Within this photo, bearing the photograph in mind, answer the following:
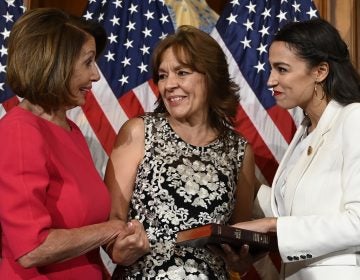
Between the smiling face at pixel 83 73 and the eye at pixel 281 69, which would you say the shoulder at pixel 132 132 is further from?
the eye at pixel 281 69

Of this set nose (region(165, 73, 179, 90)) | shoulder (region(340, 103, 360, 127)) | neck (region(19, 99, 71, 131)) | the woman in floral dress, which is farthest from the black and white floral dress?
shoulder (region(340, 103, 360, 127))

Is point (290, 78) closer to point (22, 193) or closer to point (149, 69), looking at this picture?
point (149, 69)

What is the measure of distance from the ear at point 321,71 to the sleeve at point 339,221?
198mm

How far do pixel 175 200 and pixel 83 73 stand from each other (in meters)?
0.50

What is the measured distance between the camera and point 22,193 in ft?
5.02

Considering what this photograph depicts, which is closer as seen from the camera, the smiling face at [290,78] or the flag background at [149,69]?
the smiling face at [290,78]

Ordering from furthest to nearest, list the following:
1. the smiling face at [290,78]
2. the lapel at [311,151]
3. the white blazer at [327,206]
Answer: the smiling face at [290,78] → the lapel at [311,151] → the white blazer at [327,206]

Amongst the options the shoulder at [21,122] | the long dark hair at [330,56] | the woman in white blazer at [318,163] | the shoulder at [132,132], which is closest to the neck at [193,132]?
the shoulder at [132,132]

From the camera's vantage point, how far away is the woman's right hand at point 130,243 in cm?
178

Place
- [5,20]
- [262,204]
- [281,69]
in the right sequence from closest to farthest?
[281,69]
[262,204]
[5,20]

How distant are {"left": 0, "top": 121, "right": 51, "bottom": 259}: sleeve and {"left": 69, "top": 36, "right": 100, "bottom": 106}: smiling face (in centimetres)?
22

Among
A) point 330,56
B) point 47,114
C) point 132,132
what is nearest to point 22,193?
point 47,114

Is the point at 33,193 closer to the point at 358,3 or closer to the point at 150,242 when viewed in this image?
the point at 150,242

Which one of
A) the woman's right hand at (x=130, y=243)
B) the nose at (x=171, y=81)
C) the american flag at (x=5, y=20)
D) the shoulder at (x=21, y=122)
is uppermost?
the american flag at (x=5, y=20)
